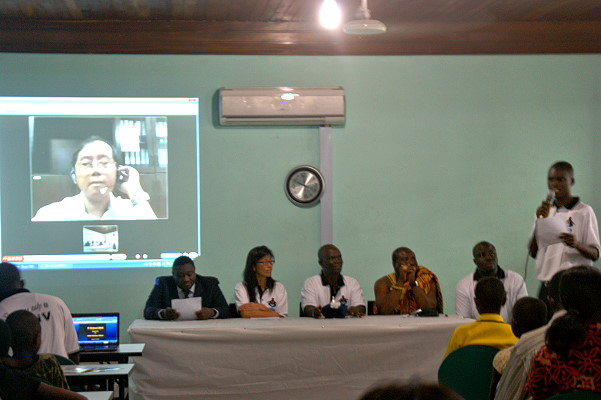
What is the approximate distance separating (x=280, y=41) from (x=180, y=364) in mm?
3340

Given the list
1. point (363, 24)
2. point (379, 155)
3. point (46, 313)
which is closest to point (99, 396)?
point (46, 313)

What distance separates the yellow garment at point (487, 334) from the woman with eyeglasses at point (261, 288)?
2.24 meters

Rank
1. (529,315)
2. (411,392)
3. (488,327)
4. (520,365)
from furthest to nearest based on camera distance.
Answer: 1. (488,327)
2. (529,315)
3. (520,365)
4. (411,392)

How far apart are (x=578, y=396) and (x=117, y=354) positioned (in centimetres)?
296

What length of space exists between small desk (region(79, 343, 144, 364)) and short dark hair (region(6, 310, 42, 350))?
1574mm

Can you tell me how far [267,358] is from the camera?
492 centimetres

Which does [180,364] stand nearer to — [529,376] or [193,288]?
[193,288]

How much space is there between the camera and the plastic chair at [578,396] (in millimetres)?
2466

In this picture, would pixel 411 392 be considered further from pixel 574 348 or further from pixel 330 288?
pixel 330 288

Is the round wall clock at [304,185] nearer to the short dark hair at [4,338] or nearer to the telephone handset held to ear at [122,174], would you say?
the telephone handset held to ear at [122,174]

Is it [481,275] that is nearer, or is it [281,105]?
[481,275]

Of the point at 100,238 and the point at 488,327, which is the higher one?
the point at 100,238

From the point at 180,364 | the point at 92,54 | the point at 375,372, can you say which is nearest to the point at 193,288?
the point at 180,364

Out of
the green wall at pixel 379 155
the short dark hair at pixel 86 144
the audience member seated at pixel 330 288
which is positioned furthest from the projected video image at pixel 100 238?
the audience member seated at pixel 330 288
